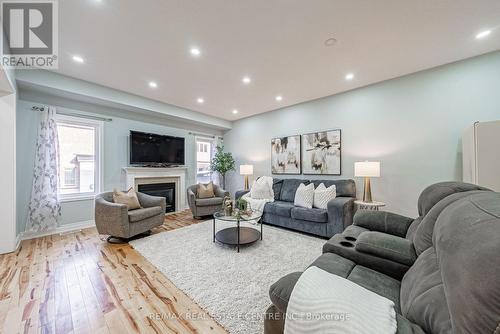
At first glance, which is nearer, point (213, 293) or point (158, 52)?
point (213, 293)

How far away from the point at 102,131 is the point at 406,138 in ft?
18.5

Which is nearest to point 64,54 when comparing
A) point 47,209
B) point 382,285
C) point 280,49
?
point 47,209

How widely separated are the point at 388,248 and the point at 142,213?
128 inches

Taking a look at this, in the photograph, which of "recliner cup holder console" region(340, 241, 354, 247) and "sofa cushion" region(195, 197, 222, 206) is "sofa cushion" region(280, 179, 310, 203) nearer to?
"sofa cushion" region(195, 197, 222, 206)

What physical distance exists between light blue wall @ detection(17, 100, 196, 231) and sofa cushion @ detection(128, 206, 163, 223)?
135 centimetres

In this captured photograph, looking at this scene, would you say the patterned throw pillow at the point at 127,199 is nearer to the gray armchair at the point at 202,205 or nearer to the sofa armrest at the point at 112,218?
the sofa armrest at the point at 112,218

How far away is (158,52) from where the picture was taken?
2527 mm

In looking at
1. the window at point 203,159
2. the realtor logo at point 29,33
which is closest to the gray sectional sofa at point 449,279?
the realtor logo at point 29,33

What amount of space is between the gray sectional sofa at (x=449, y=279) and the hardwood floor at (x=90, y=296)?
1007 mm

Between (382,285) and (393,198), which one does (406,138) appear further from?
(382,285)

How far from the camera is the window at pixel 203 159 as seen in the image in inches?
224

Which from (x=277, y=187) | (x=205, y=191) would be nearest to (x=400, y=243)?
(x=277, y=187)

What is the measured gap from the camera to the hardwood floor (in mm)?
1460

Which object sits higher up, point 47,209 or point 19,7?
A: point 19,7
